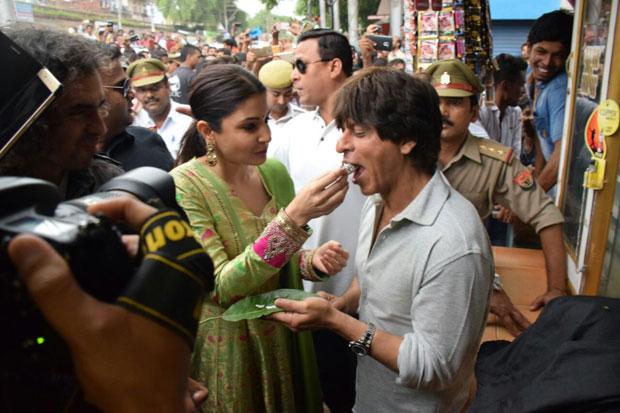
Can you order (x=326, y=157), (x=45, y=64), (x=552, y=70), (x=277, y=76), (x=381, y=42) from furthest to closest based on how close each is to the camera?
(x=381, y=42)
(x=277, y=76)
(x=552, y=70)
(x=326, y=157)
(x=45, y=64)

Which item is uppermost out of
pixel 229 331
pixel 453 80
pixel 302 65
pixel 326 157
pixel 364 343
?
pixel 302 65

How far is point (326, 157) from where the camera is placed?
2.78 meters

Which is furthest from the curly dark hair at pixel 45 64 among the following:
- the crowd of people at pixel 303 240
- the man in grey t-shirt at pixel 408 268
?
the man in grey t-shirt at pixel 408 268

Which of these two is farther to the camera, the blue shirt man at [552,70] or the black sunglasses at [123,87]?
the blue shirt man at [552,70]

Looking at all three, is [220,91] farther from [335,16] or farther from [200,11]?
[200,11]

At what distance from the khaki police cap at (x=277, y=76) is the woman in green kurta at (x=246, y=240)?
2334mm

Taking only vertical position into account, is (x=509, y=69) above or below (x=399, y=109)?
below

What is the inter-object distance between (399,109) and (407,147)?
14 centimetres

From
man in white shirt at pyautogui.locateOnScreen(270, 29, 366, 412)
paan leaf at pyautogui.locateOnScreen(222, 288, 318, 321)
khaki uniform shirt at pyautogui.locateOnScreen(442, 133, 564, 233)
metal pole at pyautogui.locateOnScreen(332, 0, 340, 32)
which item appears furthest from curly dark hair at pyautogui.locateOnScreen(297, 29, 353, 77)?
metal pole at pyautogui.locateOnScreen(332, 0, 340, 32)

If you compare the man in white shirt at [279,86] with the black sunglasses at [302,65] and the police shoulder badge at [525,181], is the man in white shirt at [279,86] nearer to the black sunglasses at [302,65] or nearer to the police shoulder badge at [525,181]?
the black sunglasses at [302,65]

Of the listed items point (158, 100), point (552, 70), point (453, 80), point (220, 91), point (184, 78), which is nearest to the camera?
point (220, 91)

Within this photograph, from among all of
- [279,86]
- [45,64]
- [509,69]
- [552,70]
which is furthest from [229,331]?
[509,69]

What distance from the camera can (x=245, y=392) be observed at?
188cm

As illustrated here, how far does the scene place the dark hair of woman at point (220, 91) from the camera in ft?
6.70
